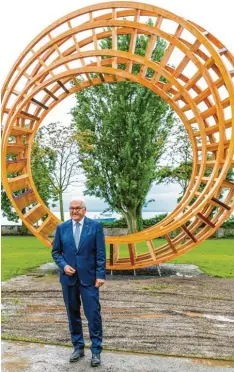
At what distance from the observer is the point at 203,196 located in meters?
9.33

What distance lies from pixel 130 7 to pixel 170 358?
261 inches

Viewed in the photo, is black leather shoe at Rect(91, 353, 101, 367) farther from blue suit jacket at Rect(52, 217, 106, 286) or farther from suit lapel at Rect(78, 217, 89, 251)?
suit lapel at Rect(78, 217, 89, 251)

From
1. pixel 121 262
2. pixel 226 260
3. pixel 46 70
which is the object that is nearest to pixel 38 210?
pixel 121 262

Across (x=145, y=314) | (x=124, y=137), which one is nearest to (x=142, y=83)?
(x=145, y=314)

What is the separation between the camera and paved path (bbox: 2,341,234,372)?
439cm

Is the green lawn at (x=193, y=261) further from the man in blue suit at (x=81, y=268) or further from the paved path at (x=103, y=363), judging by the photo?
the man in blue suit at (x=81, y=268)

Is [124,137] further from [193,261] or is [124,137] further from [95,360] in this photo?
[95,360]

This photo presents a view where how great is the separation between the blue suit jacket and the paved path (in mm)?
706

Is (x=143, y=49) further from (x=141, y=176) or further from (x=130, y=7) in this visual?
(x=130, y=7)

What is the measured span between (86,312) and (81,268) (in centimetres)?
42

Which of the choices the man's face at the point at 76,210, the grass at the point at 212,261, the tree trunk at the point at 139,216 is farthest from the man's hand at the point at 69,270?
the tree trunk at the point at 139,216

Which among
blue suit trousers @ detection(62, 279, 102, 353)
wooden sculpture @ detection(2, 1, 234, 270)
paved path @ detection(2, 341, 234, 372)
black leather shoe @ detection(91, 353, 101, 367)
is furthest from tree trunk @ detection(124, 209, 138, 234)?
black leather shoe @ detection(91, 353, 101, 367)

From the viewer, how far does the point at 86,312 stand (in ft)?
15.5

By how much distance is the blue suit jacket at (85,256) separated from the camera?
468 cm
